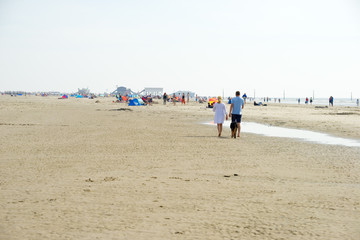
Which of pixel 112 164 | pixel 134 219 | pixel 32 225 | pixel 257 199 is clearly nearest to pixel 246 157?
pixel 112 164

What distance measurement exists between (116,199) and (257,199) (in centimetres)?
202

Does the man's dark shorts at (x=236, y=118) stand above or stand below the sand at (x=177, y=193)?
above

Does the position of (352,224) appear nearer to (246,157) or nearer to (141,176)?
(141,176)

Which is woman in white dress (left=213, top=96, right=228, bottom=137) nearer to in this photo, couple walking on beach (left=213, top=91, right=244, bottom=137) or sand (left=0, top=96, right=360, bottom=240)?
couple walking on beach (left=213, top=91, right=244, bottom=137)

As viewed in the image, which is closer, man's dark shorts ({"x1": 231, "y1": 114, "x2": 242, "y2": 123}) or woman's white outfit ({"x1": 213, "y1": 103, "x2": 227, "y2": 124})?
man's dark shorts ({"x1": 231, "y1": 114, "x2": 242, "y2": 123})

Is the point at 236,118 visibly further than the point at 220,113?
No

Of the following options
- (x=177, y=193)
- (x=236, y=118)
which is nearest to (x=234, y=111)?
(x=236, y=118)

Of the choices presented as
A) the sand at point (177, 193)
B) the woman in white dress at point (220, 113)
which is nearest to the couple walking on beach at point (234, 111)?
the woman in white dress at point (220, 113)

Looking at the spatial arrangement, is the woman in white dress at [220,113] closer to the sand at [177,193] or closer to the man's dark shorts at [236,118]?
the man's dark shorts at [236,118]

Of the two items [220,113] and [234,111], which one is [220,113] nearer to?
[220,113]

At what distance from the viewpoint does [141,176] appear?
6742 mm

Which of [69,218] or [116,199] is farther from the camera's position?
[116,199]

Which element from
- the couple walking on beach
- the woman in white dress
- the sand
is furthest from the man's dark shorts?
the sand

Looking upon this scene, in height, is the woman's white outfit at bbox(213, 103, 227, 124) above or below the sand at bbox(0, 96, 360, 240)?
above
